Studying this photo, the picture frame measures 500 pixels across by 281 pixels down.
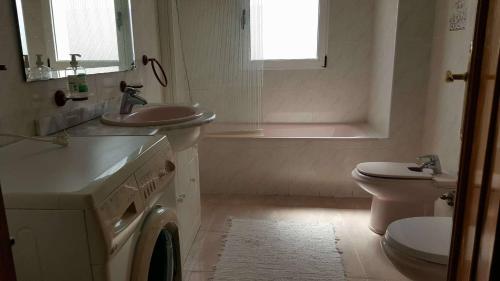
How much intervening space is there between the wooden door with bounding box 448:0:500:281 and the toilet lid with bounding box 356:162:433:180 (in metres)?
1.31

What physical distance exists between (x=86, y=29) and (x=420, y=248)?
70.9 inches

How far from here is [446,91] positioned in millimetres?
2340

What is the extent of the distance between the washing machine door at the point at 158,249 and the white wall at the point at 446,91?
1.64m

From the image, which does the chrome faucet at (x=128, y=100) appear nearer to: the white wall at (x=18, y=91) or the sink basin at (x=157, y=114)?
the sink basin at (x=157, y=114)

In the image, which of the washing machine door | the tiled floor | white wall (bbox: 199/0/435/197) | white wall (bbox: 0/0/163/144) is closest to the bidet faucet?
the tiled floor

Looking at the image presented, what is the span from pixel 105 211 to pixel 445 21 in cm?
244

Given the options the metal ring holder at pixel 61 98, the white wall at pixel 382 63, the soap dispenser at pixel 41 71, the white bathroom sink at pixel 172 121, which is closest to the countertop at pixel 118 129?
the white bathroom sink at pixel 172 121

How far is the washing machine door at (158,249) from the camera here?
97 cm

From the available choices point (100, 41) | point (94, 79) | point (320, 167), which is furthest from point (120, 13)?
point (320, 167)

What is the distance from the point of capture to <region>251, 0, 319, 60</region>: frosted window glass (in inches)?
131

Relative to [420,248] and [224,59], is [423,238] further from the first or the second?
[224,59]

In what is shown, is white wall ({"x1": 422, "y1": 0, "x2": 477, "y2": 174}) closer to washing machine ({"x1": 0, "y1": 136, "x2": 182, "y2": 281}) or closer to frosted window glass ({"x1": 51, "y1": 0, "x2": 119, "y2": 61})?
washing machine ({"x1": 0, "y1": 136, "x2": 182, "y2": 281})

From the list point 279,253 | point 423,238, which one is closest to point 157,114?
point 279,253

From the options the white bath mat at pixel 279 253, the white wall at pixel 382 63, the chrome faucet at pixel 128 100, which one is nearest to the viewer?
the chrome faucet at pixel 128 100
